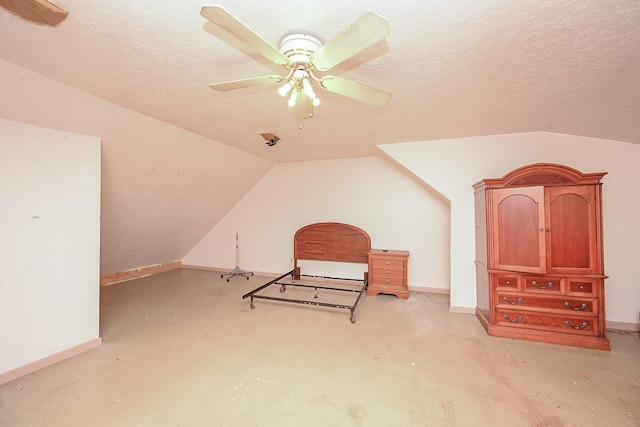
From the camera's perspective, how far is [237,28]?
3.45 feet

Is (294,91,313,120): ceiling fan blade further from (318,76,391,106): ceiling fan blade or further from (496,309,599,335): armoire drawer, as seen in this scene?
(496,309,599,335): armoire drawer

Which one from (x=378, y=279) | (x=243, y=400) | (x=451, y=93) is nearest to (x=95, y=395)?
(x=243, y=400)

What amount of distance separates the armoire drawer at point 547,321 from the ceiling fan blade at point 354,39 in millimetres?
2998

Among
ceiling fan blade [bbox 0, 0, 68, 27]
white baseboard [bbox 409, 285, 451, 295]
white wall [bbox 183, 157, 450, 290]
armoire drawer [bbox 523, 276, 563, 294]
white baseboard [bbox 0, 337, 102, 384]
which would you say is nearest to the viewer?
ceiling fan blade [bbox 0, 0, 68, 27]

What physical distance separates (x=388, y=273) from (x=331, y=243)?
1.17 metres

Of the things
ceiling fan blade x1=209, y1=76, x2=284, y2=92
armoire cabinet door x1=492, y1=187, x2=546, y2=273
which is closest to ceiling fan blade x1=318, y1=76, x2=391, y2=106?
ceiling fan blade x1=209, y1=76, x2=284, y2=92

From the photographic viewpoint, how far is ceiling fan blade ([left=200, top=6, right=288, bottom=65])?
0.94m

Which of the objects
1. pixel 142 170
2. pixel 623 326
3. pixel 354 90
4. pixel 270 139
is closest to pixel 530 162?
pixel 623 326

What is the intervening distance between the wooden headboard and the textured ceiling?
221 centimetres

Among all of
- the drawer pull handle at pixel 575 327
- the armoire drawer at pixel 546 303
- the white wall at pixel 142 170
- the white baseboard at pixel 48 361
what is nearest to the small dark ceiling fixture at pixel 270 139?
the white wall at pixel 142 170

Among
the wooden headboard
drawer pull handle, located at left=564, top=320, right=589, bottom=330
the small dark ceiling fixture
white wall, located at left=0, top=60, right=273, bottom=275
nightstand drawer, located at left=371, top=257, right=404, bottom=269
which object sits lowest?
drawer pull handle, located at left=564, top=320, right=589, bottom=330

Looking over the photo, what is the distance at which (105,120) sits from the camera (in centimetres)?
239

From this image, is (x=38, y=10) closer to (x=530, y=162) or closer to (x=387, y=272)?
(x=387, y=272)

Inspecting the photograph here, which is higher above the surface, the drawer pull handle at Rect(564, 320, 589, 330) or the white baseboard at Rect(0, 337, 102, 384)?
the drawer pull handle at Rect(564, 320, 589, 330)
